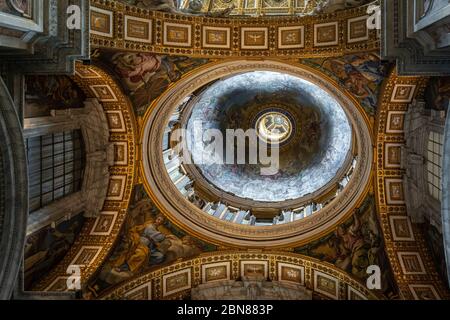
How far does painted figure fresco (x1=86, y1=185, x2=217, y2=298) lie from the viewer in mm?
14617

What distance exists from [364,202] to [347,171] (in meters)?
3.03

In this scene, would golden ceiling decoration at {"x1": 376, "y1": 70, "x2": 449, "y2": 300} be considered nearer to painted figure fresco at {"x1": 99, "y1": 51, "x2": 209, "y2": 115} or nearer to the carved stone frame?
the carved stone frame

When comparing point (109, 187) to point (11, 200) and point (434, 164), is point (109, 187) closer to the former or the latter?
point (11, 200)

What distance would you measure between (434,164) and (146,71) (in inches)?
331

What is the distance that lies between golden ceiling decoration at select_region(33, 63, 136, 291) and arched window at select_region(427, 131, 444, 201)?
8.56 m

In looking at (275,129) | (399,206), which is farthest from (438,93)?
(275,129)

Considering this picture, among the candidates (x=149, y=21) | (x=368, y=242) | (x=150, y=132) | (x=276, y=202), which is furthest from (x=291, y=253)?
(x=149, y=21)

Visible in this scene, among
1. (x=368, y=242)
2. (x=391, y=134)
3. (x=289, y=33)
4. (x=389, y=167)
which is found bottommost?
(x=368, y=242)

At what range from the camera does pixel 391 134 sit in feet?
46.8

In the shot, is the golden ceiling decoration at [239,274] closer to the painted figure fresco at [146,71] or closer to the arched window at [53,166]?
the arched window at [53,166]

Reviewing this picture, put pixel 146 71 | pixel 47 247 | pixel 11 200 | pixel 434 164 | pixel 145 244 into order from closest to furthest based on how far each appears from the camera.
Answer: pixel 11 200
pixel 434 164
pixel 47 247
pixel 146 71
pixel 145 244

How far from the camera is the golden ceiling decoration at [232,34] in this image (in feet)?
42.1

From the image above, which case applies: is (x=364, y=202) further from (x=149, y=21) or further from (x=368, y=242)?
(x=149, y=21)

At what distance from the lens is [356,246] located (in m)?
14.9
